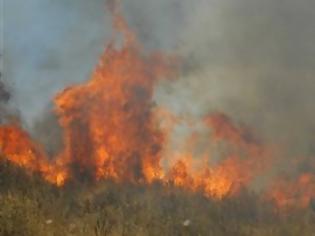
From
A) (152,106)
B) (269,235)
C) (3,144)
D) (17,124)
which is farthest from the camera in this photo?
(152,106)

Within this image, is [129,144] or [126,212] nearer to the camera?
[126,212]

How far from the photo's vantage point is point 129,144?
2370 centimetres

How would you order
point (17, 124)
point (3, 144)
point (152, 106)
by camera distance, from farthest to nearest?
point (152, 106) → point (17, 124) → point (3, 144)

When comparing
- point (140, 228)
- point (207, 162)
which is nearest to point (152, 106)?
point (207, 162)

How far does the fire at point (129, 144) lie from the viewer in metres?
22.6

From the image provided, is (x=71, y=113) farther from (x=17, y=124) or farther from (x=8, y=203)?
(x=8, y=203)

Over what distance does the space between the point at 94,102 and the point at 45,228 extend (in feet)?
26.5

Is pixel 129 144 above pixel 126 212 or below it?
above

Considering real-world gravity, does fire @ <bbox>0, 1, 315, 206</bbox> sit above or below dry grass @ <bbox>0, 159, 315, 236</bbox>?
above

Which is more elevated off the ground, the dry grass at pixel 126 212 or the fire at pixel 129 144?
the fire at pixel 129 144

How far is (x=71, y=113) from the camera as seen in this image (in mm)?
24078

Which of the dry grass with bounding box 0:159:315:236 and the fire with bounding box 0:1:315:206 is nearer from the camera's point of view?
the dry grass with bounding box 0:159:315:236

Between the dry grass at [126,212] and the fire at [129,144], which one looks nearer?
the dry grass at [126,212]

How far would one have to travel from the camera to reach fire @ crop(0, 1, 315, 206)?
22.6 meters
